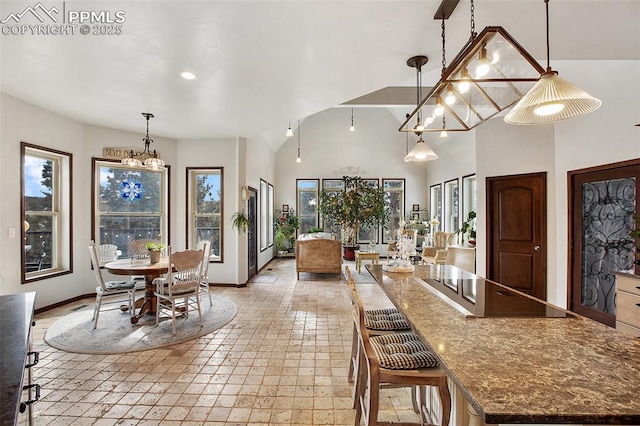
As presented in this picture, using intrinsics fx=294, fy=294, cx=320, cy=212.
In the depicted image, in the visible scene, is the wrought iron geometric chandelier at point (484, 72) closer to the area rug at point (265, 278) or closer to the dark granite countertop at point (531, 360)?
the dark granite countertop at point (531, 360)

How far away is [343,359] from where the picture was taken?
2.90 metres

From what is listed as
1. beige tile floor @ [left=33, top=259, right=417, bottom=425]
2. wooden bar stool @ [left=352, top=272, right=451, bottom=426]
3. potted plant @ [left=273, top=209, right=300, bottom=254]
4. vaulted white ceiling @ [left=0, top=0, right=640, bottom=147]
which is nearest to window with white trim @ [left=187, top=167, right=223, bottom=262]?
vaulted white ceiling @ [left=0, top=0, right=640, bottom=147]

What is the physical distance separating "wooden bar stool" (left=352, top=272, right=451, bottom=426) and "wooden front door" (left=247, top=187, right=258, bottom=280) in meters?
4.62

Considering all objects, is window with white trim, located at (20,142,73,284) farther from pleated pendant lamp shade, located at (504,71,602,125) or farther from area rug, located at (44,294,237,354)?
pleated pendant lamp shade, located at (504,71,602,125)

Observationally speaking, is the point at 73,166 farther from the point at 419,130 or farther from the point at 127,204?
the point at 419,130

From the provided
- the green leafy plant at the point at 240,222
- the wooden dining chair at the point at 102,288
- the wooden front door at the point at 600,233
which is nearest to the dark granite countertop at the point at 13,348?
the wooden dining chair at the point at 102,288

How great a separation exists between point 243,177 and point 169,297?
2863 millimetres

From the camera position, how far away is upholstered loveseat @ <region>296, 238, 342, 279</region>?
6.37m

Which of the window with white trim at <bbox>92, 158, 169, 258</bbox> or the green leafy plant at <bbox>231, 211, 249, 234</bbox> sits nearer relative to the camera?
the window with white trim at <bbox>92, 158, 169, 258</bbox>

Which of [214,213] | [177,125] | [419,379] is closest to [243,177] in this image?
[214,213]

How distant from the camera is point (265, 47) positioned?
8.28ft

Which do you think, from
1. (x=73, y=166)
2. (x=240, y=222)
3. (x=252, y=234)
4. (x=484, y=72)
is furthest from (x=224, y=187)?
(x=484, y=72)

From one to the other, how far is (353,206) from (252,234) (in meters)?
3.10

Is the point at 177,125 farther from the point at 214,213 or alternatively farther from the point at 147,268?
the point at 147,268
